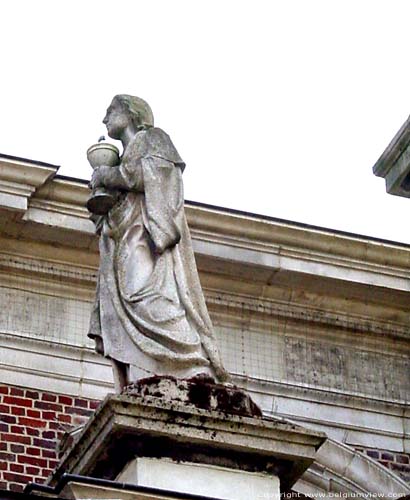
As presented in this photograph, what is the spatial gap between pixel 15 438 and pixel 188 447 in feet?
12.6

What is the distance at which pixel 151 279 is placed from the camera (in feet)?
40.4

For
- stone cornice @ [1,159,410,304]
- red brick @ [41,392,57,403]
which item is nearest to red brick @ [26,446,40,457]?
red brick @ [41,392,57,403]

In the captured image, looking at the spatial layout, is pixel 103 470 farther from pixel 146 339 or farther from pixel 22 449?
pixel 22 449

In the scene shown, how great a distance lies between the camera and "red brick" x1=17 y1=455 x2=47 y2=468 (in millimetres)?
14984

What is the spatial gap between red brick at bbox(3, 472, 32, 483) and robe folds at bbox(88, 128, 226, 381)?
269 centimetres

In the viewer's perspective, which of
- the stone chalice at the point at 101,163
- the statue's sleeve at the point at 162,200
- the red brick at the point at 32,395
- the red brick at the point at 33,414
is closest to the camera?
the statue's sleeve at the point at 162,200

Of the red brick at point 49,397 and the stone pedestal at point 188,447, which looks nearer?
the stone pedestal at point 188,447

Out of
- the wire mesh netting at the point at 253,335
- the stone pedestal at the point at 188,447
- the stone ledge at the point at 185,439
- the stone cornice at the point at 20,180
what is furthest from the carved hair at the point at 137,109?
the wire mesh netting at the point at 253,335

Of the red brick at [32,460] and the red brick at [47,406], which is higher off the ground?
the red brick at [47,406]

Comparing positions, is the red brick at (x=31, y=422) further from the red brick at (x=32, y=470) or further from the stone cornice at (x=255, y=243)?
the stone cornice at (x=255, y=243)

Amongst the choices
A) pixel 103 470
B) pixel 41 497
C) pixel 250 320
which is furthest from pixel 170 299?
pixel 250 320

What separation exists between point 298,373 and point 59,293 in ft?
6.46

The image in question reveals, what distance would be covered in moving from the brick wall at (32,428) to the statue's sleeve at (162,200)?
2.97 m

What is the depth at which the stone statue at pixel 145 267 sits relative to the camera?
39.5 ft
